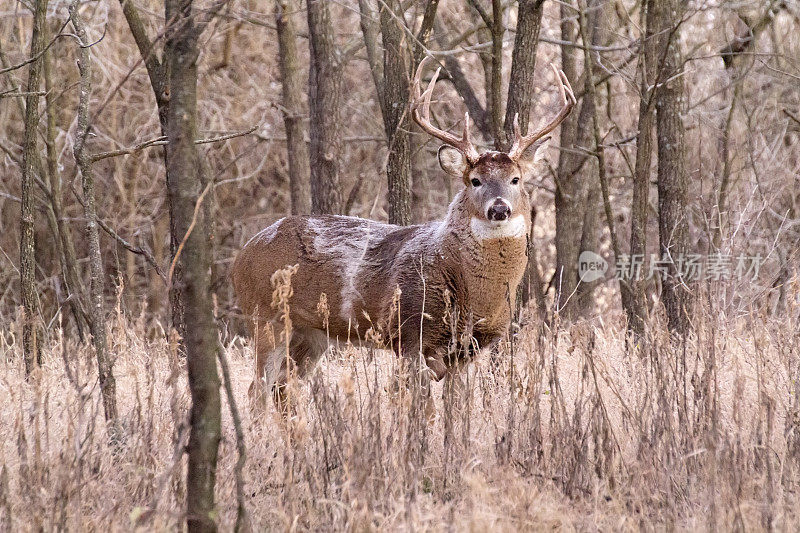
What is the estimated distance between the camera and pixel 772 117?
14.6 m

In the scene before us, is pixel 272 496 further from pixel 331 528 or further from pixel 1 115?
pixel 1 115

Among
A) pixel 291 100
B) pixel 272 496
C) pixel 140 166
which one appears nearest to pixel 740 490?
pixel 272 496

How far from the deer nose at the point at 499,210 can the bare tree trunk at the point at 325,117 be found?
3327 mm

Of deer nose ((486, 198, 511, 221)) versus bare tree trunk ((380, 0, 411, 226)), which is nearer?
deer nose ((486, 198, 511, 221))

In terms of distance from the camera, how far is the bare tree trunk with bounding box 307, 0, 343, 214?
930cm

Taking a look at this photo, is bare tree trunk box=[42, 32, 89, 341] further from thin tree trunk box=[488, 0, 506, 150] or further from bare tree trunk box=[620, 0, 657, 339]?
bare tree trunk box=[620, 0, 657, 339]

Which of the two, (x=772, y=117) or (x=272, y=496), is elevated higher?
(x=772, y=117)

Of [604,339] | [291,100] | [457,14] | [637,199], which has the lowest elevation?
[604,339]

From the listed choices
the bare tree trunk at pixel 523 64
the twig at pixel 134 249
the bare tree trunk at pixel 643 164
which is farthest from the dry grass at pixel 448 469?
the bare tree trunk at pixel 643 164

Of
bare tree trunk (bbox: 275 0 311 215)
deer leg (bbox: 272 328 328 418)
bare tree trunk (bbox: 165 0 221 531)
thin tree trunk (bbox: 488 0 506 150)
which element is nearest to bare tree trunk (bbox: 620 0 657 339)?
thin tree trunk (bbox: 488 0 506 150)

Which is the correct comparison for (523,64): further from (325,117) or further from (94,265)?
(94,265)

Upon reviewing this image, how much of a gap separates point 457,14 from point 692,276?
7.58 metres

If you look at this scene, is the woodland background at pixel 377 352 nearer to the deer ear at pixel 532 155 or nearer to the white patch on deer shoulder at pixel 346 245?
the white patch on deer shoulder at pixel 346 245

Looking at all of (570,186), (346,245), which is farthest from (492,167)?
(570,186)
